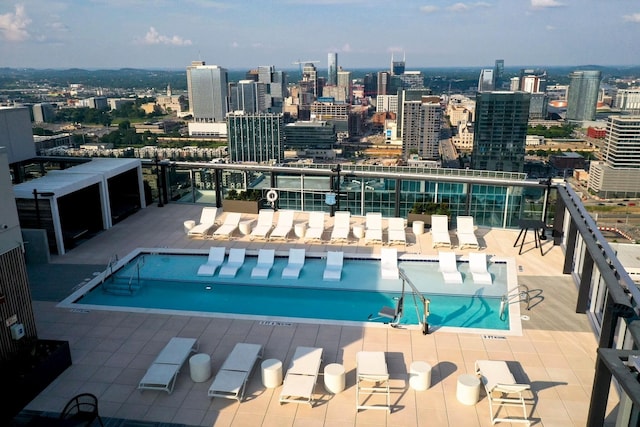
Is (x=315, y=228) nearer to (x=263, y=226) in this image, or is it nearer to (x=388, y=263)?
(x=263, y=226)

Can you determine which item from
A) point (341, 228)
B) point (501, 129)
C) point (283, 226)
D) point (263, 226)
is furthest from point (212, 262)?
point (501, 129)

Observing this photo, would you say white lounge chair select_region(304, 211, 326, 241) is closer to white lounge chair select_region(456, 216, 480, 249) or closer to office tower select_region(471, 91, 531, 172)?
white lounge chair select_region(456, 216, 480, 249)

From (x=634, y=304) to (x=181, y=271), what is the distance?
8.32 metres

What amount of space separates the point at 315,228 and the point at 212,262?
9.45ft

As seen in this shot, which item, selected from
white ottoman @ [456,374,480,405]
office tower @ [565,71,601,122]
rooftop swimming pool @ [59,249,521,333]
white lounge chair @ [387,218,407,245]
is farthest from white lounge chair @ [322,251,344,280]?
office tower @ [565,71,601,122]

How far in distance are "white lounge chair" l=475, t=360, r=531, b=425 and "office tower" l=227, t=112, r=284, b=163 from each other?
8757 cm

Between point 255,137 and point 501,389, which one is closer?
point 501,389

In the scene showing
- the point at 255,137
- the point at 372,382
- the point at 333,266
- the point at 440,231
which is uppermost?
the point at 440,231

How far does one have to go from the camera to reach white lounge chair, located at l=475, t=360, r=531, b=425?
5.55 meters

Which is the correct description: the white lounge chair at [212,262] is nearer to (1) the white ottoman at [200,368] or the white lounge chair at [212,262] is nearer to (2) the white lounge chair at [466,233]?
(1) the white ottoman at [200,368]

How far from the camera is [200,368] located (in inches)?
244

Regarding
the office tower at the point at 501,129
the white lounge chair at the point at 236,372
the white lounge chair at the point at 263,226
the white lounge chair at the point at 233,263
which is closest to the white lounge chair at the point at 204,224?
the white lounge chair at the point at 263,226

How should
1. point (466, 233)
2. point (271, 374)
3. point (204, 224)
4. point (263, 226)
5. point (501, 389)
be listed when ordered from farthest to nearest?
point (204, 224), point (263, 226), point (466, 233), point (271, 374), point (501, 389)

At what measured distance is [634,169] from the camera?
225 feet
